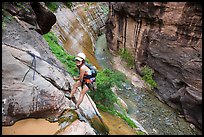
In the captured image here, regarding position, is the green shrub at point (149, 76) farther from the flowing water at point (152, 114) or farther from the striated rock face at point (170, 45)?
the flowing water at point (152, 114)

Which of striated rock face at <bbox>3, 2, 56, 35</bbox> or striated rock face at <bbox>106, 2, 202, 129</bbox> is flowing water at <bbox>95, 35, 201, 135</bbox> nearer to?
striated rock face at <bbox>106, 2, 202, 129</bbox>

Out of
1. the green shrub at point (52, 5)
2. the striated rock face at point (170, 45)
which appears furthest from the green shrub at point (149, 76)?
the green shrub at point (52, 5)

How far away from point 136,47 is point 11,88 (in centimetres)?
1451

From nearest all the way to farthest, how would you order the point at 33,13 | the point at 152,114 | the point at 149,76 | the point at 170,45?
the point at 33,13 → the point at 152,114 → the point at 170,45 → the point at 149,76

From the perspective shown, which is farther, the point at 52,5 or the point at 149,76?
the point at 52,5

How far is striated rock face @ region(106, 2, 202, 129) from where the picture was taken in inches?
559

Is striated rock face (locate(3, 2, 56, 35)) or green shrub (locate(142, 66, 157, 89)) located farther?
green shrub (locate(142, 66, 157, 89))

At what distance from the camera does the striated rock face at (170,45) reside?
14193 millimetres

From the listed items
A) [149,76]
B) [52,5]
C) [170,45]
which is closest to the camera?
[170,45]

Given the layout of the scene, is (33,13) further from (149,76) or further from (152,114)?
(149,76)

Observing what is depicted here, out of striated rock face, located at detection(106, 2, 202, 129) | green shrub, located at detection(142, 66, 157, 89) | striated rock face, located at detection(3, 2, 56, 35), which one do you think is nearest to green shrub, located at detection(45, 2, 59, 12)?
striated rock face, located at detection(106, 2, 202, 129)

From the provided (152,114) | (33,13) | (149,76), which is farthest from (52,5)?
(152,114)

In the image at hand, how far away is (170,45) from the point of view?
16.0 metres

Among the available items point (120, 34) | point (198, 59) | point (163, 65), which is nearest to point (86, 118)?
point (198, 59)
